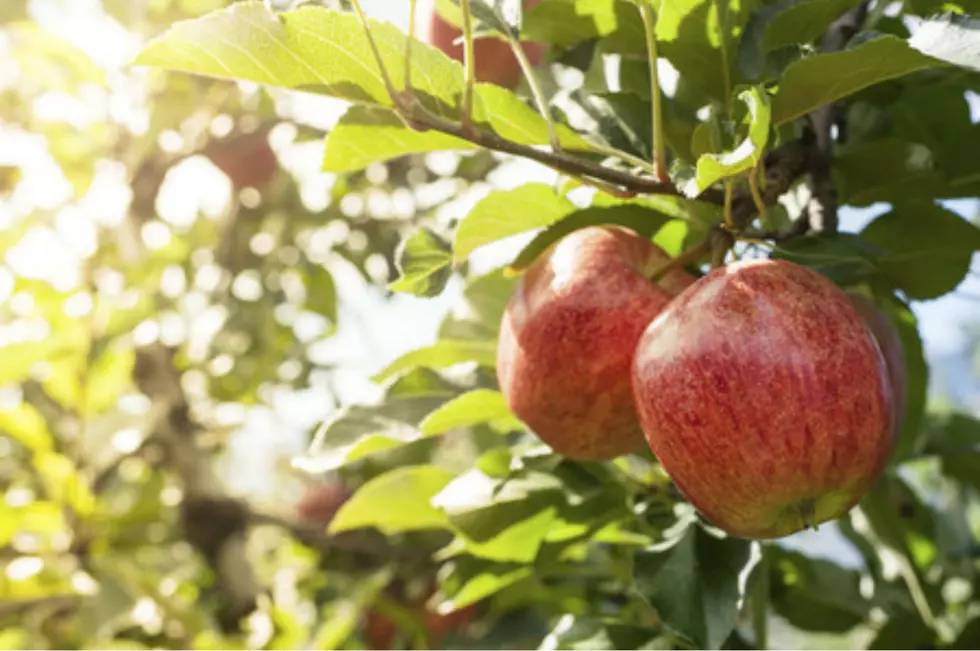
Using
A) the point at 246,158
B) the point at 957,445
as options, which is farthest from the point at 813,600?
the point at 246,158

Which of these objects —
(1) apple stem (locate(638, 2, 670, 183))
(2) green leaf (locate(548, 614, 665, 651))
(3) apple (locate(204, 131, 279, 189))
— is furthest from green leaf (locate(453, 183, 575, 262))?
(3) apple (locate(204, 131, 279, 189))

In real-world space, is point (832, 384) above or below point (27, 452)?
above

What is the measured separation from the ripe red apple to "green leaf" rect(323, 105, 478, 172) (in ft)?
1.46

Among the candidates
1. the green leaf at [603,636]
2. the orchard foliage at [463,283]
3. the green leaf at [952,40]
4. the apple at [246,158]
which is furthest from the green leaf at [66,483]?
the green leaf at [952,40]

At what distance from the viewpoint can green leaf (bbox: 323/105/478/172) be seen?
0.61 meters

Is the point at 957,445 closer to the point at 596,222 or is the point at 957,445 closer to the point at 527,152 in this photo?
the point at 596,222

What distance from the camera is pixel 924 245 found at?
0.76 m

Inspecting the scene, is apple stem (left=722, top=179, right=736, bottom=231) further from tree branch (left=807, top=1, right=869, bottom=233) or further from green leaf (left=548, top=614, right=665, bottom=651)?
green leaf (left=548, top=614, right=665, bottom=651)

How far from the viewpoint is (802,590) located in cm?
107

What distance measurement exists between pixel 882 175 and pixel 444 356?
1.29 ft

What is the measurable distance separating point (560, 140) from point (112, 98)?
138 centimetres

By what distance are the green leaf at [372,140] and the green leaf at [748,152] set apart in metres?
0.18

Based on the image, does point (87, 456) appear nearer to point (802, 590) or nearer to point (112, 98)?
point (112, 98)

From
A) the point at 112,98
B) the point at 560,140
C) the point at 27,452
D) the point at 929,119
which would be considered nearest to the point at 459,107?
the point at 560,140
